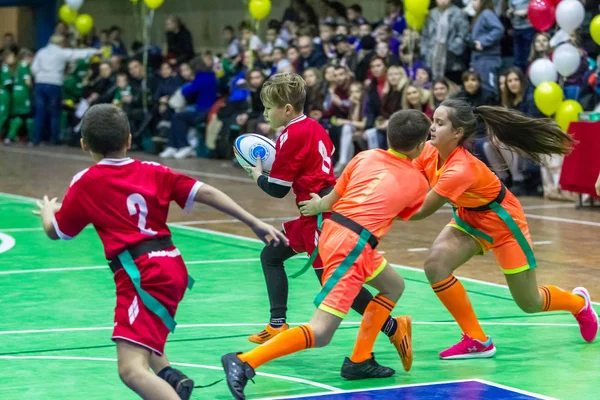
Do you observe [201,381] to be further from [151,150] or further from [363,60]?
[151,150]

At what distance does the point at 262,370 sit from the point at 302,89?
1.76 metres

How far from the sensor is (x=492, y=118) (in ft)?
24.0

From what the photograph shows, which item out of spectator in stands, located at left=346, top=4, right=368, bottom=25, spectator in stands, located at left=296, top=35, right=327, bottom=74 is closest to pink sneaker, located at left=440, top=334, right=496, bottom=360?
spectator in stands, located at left=296, top=35, right=327, bottom=74

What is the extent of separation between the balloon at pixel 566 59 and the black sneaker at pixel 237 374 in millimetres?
9909

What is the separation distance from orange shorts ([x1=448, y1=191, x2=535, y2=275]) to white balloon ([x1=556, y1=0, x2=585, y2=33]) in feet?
26.4

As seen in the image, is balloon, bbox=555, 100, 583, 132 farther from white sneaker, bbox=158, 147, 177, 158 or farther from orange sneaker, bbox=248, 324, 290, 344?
white sneaker, bbox=158, 147, 177, 158

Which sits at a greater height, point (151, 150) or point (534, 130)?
point (534, 130)

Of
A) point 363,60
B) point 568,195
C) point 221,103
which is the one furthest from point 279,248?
point 221,103

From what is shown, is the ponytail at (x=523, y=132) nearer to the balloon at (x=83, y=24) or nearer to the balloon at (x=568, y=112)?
the balloon at (x=568, y=112)

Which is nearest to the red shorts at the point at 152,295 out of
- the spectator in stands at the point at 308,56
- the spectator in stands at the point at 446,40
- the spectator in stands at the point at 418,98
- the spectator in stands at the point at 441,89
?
the spectator in stands at the point at 441,89

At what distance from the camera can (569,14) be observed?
1468cm

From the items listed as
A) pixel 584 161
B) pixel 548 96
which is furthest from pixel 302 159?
pixel 548 96

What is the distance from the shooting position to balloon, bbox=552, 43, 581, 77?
48.6 feet

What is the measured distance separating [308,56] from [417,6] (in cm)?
321
